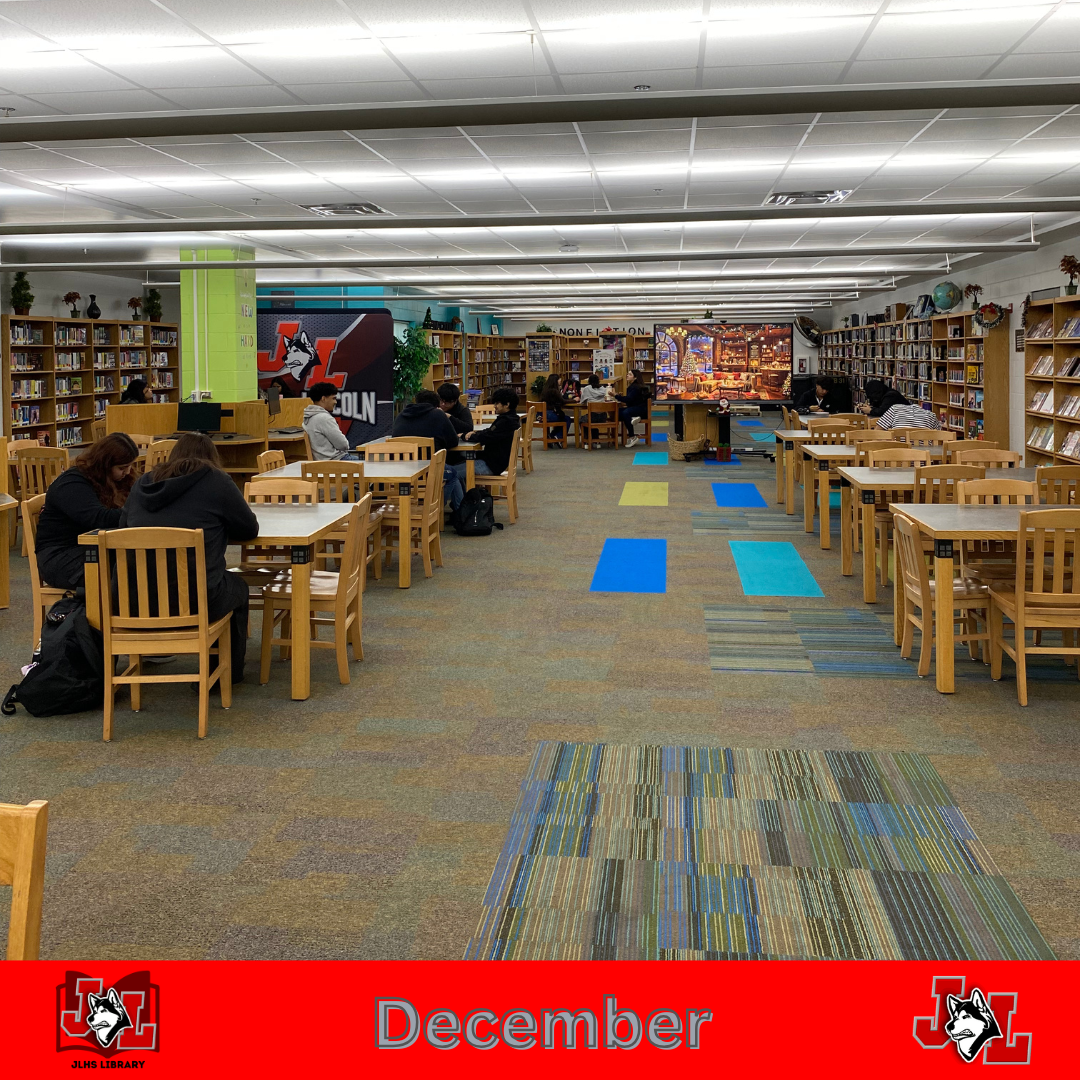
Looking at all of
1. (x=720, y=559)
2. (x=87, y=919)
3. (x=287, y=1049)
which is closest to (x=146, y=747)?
(x=87, y=919)

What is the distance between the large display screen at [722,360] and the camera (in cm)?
2062

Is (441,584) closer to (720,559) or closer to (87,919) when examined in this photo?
(720,559)

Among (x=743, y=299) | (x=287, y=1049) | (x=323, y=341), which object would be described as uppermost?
(x=743, y=299)

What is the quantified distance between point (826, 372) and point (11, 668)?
25409mm

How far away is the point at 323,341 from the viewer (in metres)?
15.6

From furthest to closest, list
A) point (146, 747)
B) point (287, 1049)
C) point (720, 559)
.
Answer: point (720, 559), point (146, 747), point (287, 1049)

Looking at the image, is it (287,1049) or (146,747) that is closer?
(287,1049)

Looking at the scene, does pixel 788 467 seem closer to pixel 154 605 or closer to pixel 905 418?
pixel 905 418

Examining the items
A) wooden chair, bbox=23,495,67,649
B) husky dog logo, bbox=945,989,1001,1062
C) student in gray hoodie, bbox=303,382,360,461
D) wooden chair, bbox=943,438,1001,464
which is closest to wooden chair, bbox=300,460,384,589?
student in gray hoodie, bbox=303,382,360,461

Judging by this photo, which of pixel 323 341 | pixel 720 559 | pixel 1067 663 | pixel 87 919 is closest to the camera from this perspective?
pixel 87 919

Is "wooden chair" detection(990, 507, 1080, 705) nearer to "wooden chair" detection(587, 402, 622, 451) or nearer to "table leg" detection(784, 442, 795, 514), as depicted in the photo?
"table leg" detection(784, 442, 795, 514)

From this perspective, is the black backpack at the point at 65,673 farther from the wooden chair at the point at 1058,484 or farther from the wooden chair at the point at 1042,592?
the wooden chair at the point at 1058,484

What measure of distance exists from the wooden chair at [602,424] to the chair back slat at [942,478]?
42.0 ft

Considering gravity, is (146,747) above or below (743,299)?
below
